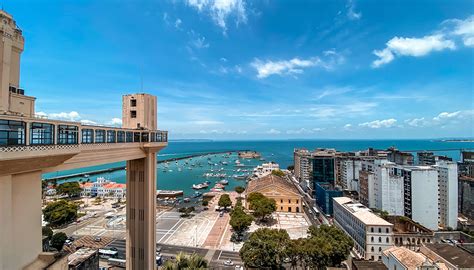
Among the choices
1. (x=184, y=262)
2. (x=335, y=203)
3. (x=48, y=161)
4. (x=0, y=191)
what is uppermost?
(x=48, y=161)

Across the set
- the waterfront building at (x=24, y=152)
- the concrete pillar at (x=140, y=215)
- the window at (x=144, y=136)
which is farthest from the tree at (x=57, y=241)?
the waterfront building at (x=24, y=152)

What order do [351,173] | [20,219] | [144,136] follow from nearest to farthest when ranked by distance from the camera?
[20,219], [144,136], [351,173]

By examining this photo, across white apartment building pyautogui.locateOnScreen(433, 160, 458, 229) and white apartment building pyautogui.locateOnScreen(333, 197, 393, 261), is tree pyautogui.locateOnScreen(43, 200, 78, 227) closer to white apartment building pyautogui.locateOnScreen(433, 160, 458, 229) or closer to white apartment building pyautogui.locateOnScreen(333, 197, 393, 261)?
white apartment building pyautogui.locateOnScreen(333, 197, 393, 261)

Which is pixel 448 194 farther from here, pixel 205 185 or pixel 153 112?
pixel 205 185

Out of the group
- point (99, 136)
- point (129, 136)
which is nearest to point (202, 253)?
point (129, 136)

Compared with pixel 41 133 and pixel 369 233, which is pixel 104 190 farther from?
pixel 41 133

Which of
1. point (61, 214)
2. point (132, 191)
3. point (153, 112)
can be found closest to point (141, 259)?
point (132, 191)

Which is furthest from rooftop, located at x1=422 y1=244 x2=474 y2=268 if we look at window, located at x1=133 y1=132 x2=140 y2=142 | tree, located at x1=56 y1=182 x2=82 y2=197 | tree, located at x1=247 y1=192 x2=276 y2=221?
tree, located at x1=56 y1=182 x2=82 y2=197
